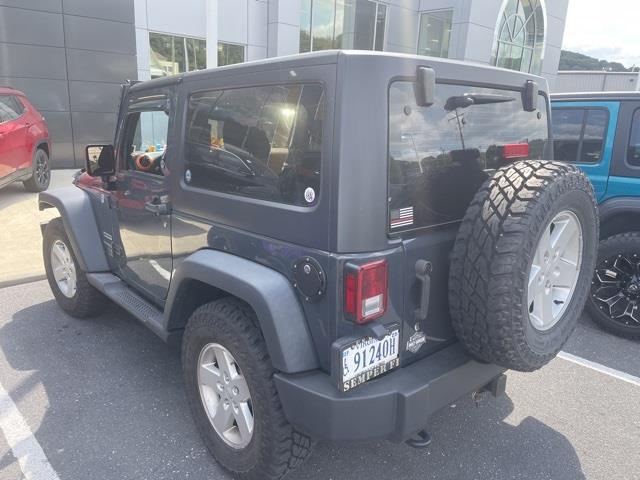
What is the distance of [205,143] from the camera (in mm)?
2514

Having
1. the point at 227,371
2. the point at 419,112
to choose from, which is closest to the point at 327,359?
the point at 227,371

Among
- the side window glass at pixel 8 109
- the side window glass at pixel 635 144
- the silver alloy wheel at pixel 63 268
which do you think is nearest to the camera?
the silver alloy wheel at pixel 63 268

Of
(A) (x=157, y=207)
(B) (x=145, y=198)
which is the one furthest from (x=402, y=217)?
(B) (x=145, y=198)

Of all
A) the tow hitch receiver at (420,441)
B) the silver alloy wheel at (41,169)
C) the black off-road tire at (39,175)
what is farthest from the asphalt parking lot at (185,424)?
the silver alloy wheel at (41,169)

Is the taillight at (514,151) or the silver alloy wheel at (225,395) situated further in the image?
the taillight at (514,151)

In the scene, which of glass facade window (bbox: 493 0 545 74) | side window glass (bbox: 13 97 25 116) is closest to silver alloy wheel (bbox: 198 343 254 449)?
side window glass (bbox: 13 97 25 116)

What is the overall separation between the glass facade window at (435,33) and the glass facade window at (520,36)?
5.82 feet

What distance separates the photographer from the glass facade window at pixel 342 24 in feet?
45.6

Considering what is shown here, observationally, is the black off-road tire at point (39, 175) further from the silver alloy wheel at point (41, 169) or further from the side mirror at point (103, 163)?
the side mirror at point (103, 163)

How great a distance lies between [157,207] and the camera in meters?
2.86

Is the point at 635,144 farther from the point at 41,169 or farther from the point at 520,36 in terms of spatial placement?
the point at 520,36

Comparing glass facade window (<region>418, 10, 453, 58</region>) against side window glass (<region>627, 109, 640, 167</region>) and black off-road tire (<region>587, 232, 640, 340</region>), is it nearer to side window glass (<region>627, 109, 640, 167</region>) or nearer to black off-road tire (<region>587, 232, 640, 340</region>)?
side window glass (<region>627, 109, 640, 167</region>)

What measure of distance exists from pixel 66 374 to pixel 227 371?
1.60m

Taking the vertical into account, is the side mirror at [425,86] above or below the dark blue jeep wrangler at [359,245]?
above
